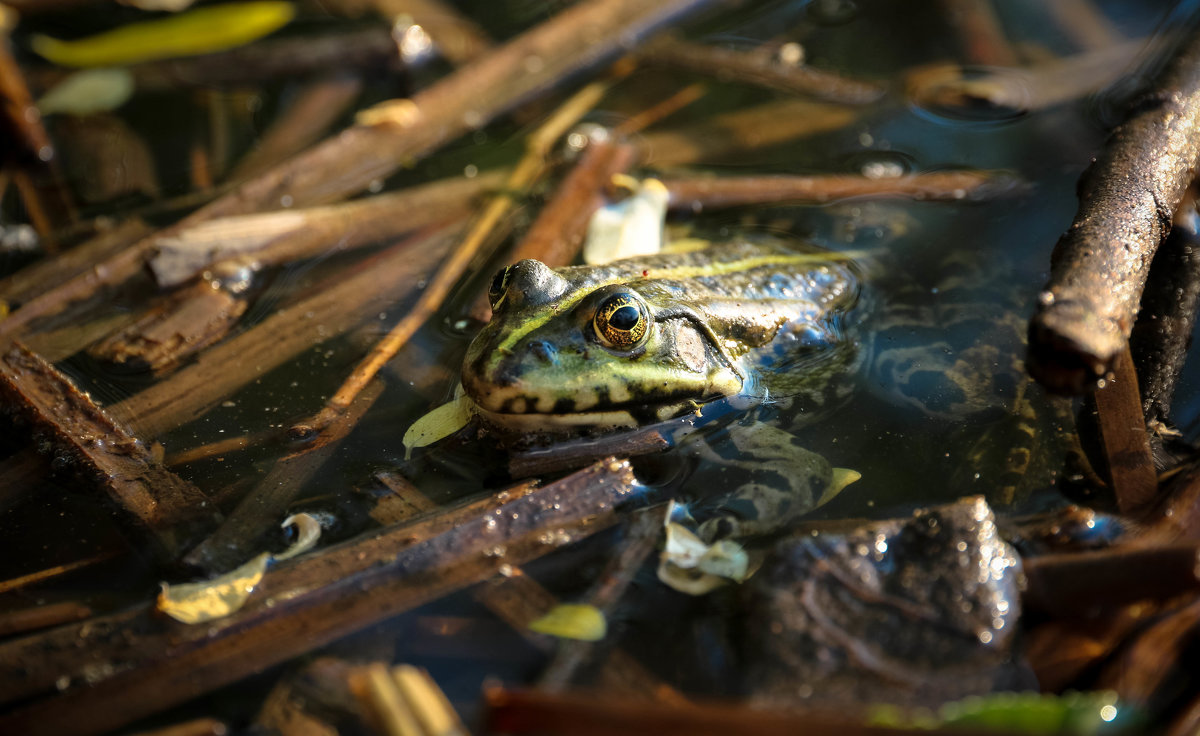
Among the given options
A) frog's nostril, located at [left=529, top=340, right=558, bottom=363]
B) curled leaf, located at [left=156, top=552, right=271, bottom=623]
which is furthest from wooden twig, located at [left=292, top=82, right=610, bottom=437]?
frog's nostril, located at [left=529, top=340, right=558, bottom=363]

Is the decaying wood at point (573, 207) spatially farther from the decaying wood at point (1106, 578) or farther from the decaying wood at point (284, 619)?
the decaying wood at point (1106, 578)

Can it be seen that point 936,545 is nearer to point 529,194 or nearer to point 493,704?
point 493,704

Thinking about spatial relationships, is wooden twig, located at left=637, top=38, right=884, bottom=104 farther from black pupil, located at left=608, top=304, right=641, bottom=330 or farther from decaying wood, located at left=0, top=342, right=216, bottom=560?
decaying wood, located at left=0, top=342, right=216, bottom=560

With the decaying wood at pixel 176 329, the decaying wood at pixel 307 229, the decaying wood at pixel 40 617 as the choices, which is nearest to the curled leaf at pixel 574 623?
the decaying wood at pixel 40 617

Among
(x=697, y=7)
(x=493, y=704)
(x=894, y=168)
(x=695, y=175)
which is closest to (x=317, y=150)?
(x=695, y=175)

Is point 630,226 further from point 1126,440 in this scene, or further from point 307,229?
point 1126,440

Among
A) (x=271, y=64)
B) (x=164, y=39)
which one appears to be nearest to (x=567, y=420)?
(x=271, y=64)
